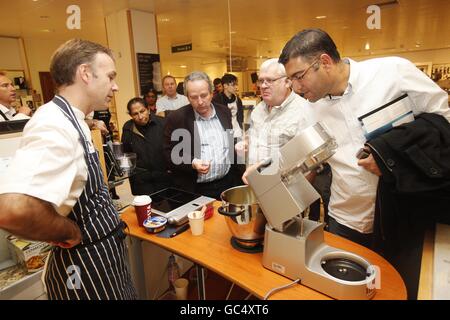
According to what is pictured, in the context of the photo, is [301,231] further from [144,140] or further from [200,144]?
[144,140]

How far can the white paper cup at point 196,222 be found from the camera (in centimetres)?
146

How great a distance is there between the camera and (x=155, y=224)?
1.50 m

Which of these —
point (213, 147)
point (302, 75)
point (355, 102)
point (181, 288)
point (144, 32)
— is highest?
point (144, 32)

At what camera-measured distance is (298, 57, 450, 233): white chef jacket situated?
1.17 meters

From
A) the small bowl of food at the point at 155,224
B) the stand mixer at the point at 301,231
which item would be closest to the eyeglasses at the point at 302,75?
the stand mixer at the point at 301,231

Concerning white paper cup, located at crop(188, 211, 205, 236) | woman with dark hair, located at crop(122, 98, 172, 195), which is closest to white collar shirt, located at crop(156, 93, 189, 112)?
woman with dark hair, located at crop(122, 98, 172, 195)

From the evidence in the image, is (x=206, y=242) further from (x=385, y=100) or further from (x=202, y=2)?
(x=202, y=2)

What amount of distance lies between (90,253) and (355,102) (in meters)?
1.31

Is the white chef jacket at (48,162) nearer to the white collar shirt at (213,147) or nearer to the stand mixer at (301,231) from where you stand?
the stand mixer at (301,231)

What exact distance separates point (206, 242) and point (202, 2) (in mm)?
4340

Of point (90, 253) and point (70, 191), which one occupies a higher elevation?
point (70, 191)

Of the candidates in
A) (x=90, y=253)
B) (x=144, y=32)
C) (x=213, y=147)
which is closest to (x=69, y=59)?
(x=90, y=253)

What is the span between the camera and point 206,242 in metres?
1.40
